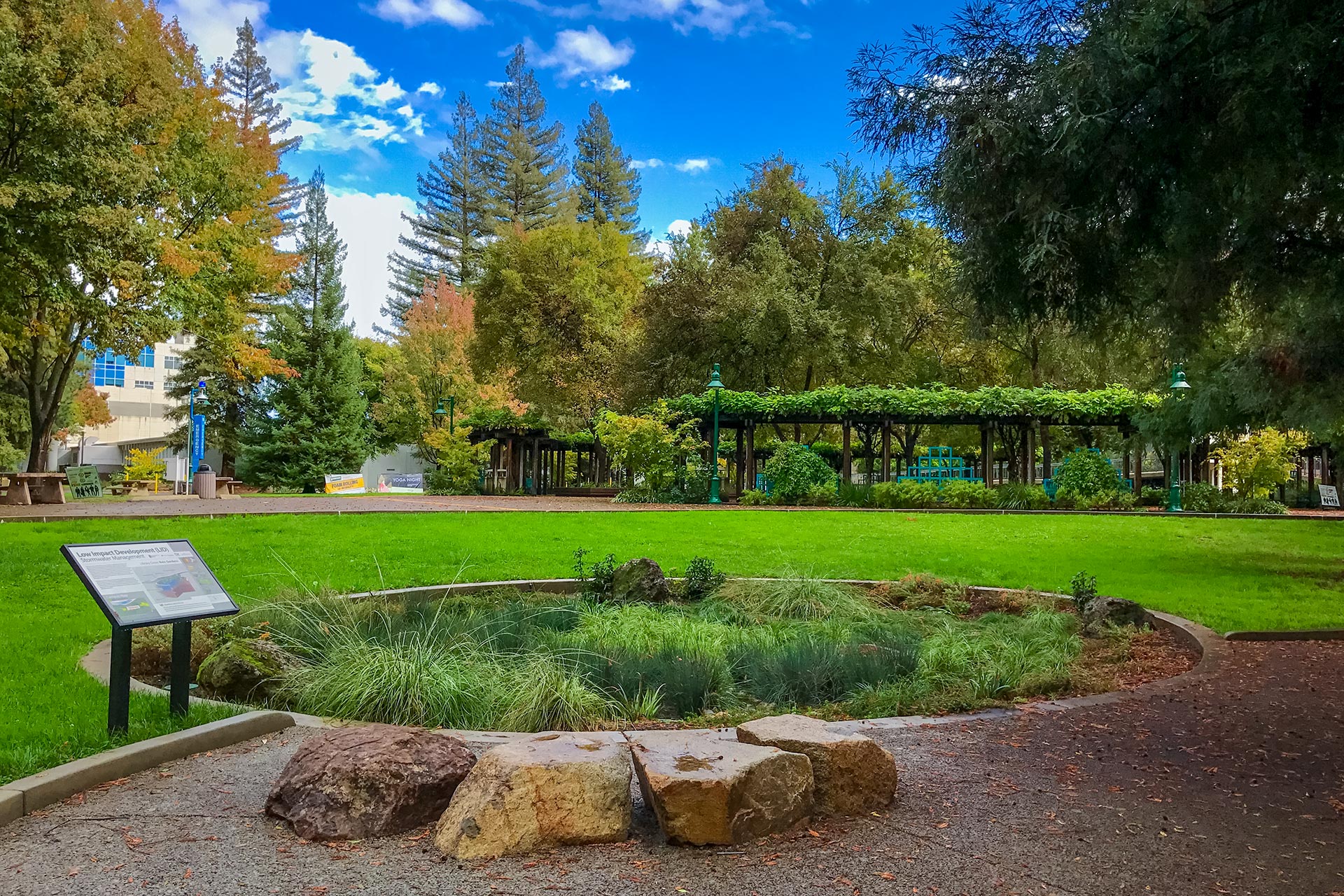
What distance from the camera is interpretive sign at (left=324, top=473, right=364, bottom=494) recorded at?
32531 mm

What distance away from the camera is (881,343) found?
31.2 meters

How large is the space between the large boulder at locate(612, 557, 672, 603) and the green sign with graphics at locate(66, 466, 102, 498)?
21662 millimetres

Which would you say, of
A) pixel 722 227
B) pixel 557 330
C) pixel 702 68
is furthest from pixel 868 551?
pixel 557 330

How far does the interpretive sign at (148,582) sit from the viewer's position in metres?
3.58

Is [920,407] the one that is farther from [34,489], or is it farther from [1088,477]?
[34,489]

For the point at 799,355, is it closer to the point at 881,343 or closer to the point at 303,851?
the point at 881,343

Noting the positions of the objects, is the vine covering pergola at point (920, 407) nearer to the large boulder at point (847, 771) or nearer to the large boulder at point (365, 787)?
the large boulder at point (847, 771)

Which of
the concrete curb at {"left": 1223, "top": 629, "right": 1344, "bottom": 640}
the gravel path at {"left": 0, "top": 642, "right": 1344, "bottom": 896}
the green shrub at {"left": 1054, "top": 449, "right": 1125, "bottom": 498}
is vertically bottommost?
the gravel path at {"left": 0, "top": 642, "right": 1344, "bottom": 896}

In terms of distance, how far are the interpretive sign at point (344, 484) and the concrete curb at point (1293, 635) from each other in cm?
3025

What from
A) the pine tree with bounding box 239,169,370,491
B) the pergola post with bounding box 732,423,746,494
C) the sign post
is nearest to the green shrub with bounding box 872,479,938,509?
the pergola post with bounding box 732,423,746,494

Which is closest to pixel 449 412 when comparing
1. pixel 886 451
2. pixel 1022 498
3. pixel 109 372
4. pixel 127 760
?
pixel 886 451

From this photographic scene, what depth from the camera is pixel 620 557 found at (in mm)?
10852

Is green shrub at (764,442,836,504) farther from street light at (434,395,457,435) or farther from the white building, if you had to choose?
the white building

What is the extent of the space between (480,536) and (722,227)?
2008cm
